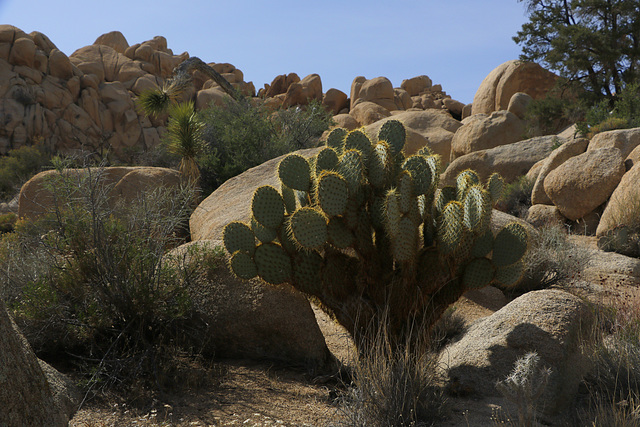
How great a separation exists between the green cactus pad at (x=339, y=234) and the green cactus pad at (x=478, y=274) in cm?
113

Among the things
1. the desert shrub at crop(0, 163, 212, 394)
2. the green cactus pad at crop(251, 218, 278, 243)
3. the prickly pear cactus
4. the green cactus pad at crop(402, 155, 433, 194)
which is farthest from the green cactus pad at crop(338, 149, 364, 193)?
the desert shrub at crop(0, 163, 212, 394)

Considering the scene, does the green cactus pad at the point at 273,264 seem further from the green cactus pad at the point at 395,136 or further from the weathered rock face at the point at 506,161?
the weathered rock face at the point at 506,161

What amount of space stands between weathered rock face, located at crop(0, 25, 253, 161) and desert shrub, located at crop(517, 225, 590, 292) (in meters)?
22.6

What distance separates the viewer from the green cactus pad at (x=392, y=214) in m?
4.25

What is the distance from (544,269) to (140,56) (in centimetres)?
4005

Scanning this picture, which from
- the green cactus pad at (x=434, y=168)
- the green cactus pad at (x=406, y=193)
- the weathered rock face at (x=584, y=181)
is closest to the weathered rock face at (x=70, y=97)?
the weathered rock face at (x=584, y=181)

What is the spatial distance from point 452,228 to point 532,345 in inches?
47.0

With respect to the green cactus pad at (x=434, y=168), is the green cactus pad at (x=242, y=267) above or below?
below

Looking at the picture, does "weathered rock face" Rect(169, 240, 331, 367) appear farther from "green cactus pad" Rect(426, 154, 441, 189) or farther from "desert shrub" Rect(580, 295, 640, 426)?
"desert shrub" Rect(580, 295, 640, 426)

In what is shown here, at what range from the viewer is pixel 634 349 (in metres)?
4.11

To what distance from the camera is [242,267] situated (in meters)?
4.86

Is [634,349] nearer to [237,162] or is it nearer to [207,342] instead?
[207,342]

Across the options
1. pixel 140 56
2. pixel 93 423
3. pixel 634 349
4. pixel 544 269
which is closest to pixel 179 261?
pixel 93 423

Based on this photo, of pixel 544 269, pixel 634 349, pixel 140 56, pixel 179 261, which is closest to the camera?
pixel 634 349
